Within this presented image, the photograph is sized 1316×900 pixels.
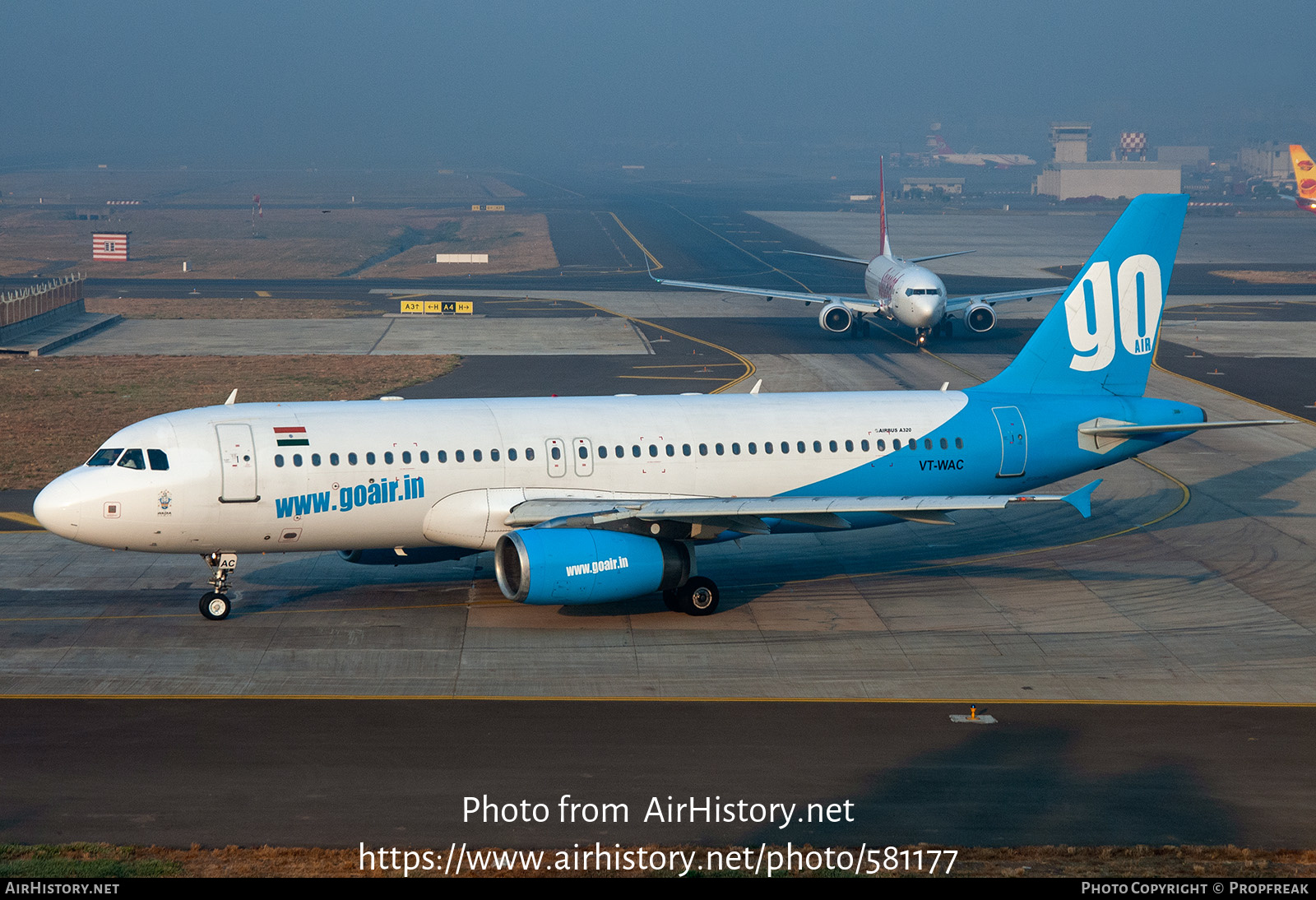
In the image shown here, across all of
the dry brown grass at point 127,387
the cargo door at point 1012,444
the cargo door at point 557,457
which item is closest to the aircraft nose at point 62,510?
the cargo door at point 557,457

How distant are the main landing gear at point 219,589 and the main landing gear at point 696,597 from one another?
1027 cm

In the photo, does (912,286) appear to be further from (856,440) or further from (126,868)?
(126,868)

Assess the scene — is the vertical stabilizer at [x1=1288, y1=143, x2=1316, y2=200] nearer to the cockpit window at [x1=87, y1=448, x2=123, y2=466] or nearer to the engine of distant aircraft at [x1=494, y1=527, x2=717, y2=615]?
the engine of distant aircraft at [x1=494, y1=527, x2=717, y2=615]

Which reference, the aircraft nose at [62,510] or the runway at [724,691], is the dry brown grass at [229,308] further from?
the aircraft nose at [62,510]

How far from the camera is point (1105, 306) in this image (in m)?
35.2

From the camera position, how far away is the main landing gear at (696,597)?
30281 millimetres

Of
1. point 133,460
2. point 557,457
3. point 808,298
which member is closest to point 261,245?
point 808,298

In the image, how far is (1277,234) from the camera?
166250 millimetres

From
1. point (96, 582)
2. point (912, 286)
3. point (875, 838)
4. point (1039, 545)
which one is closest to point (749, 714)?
point (875, 838)

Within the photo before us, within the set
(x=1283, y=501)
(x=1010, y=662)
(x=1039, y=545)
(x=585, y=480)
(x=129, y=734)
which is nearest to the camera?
(x=129, y=734)

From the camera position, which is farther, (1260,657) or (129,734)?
(1260,657)

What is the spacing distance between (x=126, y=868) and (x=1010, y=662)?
1776 cm

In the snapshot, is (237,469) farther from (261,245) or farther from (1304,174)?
(1304,174)

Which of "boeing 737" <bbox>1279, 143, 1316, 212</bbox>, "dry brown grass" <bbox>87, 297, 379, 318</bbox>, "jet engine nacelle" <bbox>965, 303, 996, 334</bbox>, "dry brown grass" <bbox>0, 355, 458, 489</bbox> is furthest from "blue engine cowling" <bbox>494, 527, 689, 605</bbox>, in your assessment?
"boeing 737" <bbox>1279, 143, 1316, 212</bbox>
